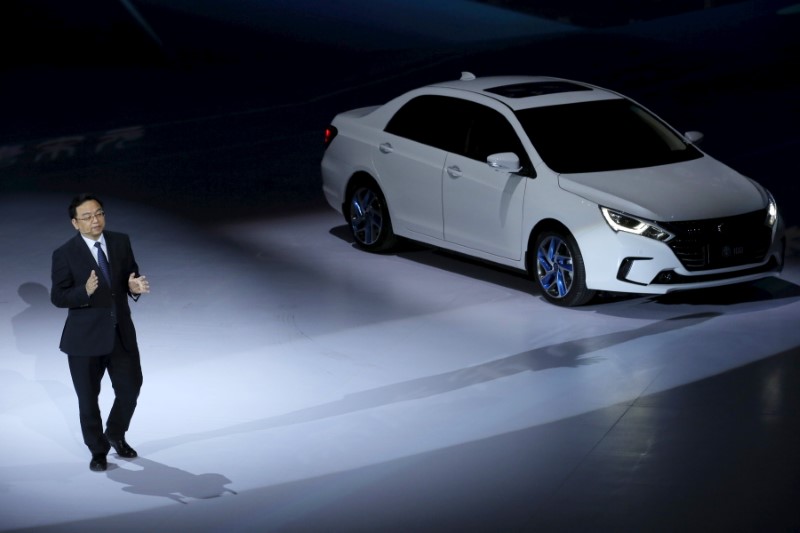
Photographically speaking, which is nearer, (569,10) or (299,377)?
(299,377)

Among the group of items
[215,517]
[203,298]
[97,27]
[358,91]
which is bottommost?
[215,517]

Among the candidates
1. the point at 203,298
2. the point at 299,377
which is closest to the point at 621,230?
the point at 299,377

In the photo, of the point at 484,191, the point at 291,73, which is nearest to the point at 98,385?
the point at 484,191

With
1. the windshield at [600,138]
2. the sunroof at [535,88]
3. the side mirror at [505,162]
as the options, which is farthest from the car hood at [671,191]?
the sunroof at [535,88]

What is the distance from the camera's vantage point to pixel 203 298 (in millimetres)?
13023

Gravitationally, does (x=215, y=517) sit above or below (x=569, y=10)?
below

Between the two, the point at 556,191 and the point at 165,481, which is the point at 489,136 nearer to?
the point at 556,191

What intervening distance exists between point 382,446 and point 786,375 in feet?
9.42

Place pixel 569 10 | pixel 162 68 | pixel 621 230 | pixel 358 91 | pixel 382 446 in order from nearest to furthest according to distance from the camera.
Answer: pixel 382 446 < pixel 621 230 < pixel 358 91 < pixel 162 68 < pixel 569 10

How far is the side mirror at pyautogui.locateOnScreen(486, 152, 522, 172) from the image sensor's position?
12.4m

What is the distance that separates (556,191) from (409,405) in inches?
114

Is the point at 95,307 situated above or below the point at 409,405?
above

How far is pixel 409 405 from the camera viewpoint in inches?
394

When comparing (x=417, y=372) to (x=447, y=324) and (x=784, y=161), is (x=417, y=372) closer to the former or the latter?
(x=447, y=324)
